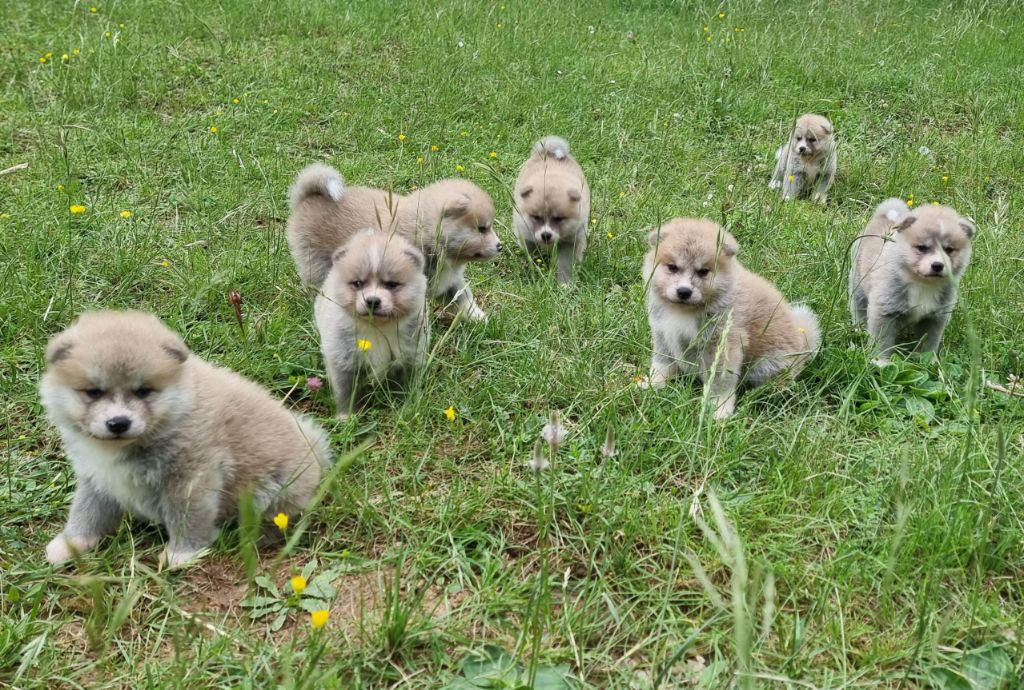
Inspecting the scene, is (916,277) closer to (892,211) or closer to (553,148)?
(892,211)

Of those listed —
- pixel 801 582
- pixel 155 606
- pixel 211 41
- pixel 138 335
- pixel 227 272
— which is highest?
pixel 211 41

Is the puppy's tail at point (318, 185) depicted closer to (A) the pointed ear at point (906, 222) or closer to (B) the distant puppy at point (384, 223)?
(B) the distant puppy at point (384, 223)

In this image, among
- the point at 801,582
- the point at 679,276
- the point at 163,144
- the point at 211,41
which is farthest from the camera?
the point at 211,41

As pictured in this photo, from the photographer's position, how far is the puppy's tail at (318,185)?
4.85 m

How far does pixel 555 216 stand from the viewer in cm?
573

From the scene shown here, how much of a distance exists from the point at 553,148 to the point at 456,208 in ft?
5.63

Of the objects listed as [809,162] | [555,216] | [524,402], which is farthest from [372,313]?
[809,162]

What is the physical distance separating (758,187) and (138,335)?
549 cm

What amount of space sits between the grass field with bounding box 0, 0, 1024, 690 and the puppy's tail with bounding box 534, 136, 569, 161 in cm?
44

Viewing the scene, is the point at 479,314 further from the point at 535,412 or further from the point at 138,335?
the point at 138,335

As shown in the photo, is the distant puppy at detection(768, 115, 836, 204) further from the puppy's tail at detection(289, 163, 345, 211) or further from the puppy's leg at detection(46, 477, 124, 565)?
the puppy's leg at detection(46, 477, 124, 565)

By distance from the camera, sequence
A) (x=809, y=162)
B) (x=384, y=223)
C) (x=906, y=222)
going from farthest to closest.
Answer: (x=809, y=162), (x=384, y=223), (x=906, y=222)

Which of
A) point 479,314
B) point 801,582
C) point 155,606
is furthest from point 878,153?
point 155,606

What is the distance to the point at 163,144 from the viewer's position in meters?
6.09
